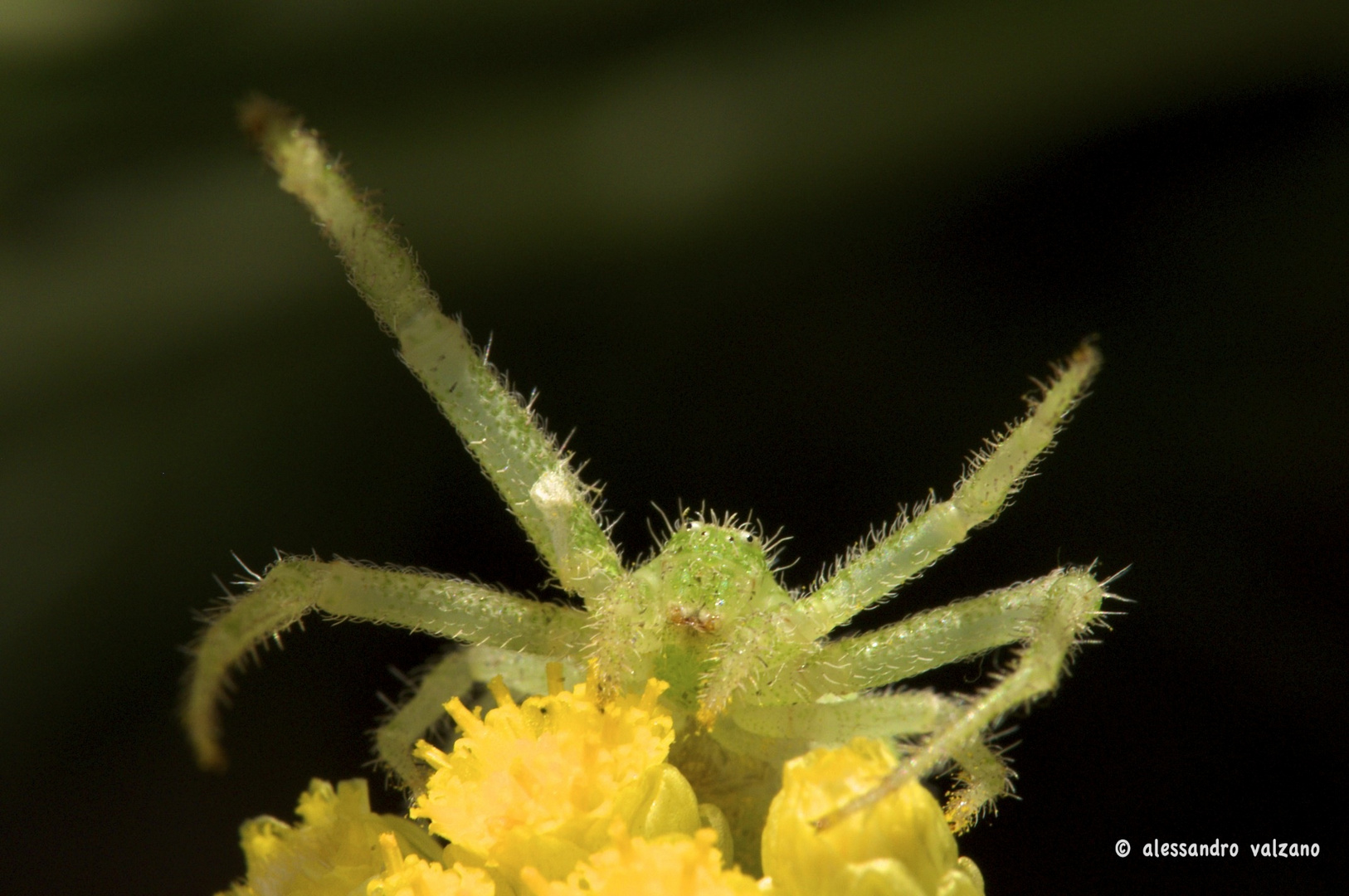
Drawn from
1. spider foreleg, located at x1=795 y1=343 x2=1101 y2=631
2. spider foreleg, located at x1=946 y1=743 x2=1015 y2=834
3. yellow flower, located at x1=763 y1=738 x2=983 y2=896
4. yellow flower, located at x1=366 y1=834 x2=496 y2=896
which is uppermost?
spider foreleg, located at x1=795 y1=343 x2=1101 y2=631

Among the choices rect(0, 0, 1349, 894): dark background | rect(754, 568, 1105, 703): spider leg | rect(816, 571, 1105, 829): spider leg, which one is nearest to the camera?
rect(816, 571, 1105, 829): spider leg

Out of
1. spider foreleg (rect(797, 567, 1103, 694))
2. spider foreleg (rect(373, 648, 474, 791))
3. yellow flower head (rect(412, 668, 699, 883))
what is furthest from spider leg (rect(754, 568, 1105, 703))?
spider foreleg (rect(373, 648, 474, 791))

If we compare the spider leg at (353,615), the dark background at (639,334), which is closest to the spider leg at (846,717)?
the spider leg at (353,615)

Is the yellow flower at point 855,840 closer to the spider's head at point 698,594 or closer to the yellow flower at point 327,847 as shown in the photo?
the spider's head at point 698,594

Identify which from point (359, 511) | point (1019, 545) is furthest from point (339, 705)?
point (1019, 545)

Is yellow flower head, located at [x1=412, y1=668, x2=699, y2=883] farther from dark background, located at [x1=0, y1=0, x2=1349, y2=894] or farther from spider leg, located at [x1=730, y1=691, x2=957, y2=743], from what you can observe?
dark background, located at [x1=0, y1=0, x2=1349, y2=894]
